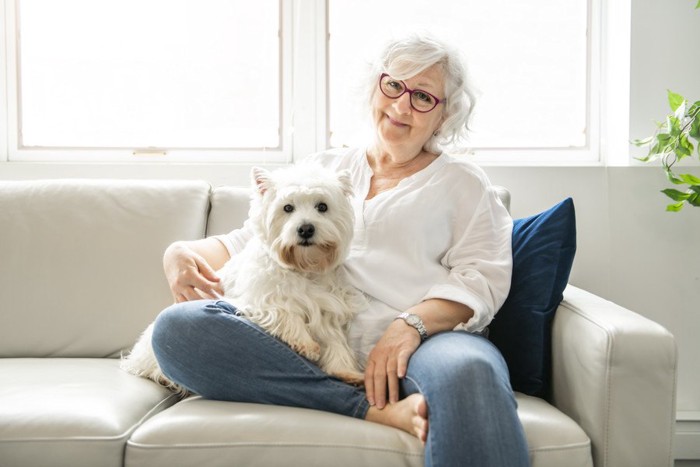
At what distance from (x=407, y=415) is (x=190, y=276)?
70cm

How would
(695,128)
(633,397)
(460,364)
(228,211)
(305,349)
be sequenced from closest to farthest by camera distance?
(460,364), (633,397), (305,349), (695,128), (228,211)

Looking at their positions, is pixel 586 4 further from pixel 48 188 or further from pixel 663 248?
pixel 48 188

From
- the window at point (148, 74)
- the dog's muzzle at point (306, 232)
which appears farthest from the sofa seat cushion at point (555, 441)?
the window at point (148, 74)

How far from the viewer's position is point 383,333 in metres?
1.89

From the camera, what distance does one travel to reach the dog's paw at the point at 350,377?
1.76m

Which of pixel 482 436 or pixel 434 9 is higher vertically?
→ pixel 434 9

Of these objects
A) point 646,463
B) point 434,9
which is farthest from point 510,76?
point 646,463

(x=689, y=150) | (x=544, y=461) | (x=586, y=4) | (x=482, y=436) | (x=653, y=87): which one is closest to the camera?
(x=482, y=436)

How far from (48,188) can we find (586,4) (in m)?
2.15

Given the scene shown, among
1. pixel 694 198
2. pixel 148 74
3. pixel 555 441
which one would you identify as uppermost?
pixel 148 74

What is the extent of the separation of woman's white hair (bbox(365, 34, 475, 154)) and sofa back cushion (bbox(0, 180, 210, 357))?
82 centimetres

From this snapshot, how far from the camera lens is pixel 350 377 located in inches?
69.3

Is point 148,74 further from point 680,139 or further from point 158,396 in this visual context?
point 680,139

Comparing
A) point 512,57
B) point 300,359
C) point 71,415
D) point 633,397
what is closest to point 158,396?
point 71,415
